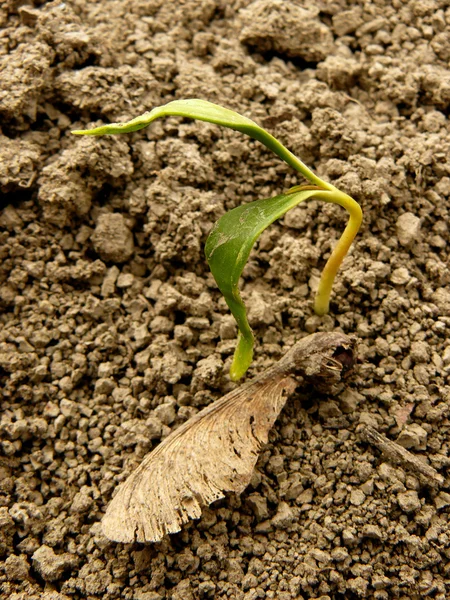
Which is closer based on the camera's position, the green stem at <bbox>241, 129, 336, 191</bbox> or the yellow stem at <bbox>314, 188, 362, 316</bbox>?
the green stem at <bbox>241, 129, 336, 191</bbox>

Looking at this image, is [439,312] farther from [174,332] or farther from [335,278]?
[174,332]

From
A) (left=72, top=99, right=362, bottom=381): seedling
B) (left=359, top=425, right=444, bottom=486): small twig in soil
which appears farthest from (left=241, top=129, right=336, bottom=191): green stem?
(left=359, top=425, right=444, bottom=486): small twig in soil

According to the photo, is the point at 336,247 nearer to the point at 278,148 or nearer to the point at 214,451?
the point at 278,148

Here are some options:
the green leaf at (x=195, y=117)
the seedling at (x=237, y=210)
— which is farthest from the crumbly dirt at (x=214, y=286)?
the green leaf at (x=195, y=117)

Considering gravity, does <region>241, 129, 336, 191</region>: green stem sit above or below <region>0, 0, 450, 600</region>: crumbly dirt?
above

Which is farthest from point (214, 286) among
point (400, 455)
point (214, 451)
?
point (400, 455)

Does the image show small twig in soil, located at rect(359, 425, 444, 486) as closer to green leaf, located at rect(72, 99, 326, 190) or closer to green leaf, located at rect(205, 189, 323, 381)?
green leaf, located at rect(205, 189, 323, 381)
